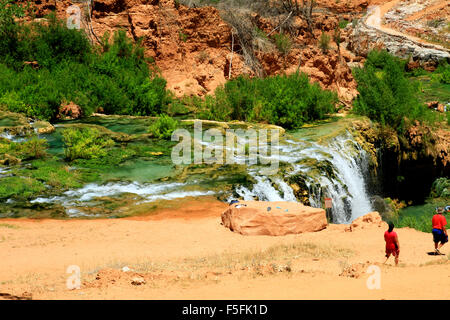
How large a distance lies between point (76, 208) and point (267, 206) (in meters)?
3.78

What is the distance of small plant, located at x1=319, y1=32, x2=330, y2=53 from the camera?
2583 centimetres

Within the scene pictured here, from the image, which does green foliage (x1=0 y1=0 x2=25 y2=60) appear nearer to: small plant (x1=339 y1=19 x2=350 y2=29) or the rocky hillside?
the rocky hillside

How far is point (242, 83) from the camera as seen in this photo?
21172mm

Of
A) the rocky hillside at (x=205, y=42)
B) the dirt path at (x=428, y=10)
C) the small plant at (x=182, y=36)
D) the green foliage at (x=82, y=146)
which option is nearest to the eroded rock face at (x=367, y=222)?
the green foliage at (x=82, y=146)

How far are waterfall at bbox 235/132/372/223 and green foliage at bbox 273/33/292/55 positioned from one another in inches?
356

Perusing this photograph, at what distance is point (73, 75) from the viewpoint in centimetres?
2062

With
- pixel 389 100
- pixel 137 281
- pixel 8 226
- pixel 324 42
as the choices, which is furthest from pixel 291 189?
pixel 324 42

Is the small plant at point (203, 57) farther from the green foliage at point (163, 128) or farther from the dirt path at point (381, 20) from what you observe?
the dirt path at point (381, 20)

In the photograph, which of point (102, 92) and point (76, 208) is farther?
point (102, 92)

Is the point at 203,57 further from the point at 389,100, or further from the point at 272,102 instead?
the point at 389,100

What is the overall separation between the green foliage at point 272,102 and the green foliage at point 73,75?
2.70 m

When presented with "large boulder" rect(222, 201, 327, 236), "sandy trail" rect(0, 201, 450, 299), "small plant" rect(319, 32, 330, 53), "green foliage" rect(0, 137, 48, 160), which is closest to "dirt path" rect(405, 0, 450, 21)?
"small plant" rect(319, 32, 330, 53)
